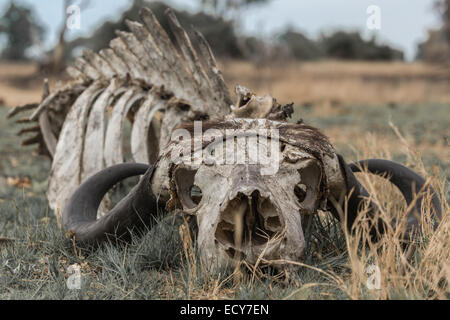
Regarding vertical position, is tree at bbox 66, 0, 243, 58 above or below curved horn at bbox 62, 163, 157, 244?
above

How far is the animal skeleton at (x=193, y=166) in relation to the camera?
2291mm

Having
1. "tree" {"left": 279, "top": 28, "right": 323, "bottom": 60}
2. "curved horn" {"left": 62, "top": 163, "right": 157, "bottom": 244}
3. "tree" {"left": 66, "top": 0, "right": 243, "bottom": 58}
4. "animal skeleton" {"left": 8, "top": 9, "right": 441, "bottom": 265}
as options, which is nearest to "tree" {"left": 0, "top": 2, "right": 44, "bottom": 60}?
"tree" {"left": 66, "top": 0, "right": 243, "bottom": 58}

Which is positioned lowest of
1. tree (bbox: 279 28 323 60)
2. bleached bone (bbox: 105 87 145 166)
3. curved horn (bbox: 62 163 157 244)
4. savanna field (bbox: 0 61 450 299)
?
savanna field (bbox: 0 61 450 299)

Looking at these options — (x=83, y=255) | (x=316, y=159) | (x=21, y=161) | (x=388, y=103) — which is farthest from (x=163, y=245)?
(x=388, y=103)

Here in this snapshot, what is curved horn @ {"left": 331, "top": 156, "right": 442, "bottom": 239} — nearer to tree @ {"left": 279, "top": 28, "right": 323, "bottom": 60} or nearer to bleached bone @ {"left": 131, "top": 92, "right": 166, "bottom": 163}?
bleached bone @ {"left": 131, "top": 92, "right": 166, "bottom": 163}

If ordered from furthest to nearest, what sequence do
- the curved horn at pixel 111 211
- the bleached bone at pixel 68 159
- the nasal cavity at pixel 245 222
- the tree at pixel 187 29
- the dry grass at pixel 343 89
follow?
the tree at pixel 187 29 → the dry grass at pixel 343 89 → the bleached bone at pixel 68 159 → the curved horn at pixel 111 211 → the nasal cavity at pixel 245 222

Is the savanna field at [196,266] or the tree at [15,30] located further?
the tree at [15,30]

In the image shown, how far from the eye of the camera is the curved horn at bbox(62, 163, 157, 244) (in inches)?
112

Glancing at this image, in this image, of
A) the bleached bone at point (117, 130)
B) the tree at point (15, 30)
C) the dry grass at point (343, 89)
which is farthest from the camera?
the tree at point (15, 30)

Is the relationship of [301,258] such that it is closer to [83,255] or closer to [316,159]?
[316,159]

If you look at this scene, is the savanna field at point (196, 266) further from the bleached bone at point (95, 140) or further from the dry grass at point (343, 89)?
the dry grass at point (343, 89)

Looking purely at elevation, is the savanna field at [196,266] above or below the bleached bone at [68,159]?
below

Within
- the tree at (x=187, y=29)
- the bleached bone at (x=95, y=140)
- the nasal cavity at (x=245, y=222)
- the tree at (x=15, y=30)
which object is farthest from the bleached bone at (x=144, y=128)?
the tree at (x=15, y=30)
